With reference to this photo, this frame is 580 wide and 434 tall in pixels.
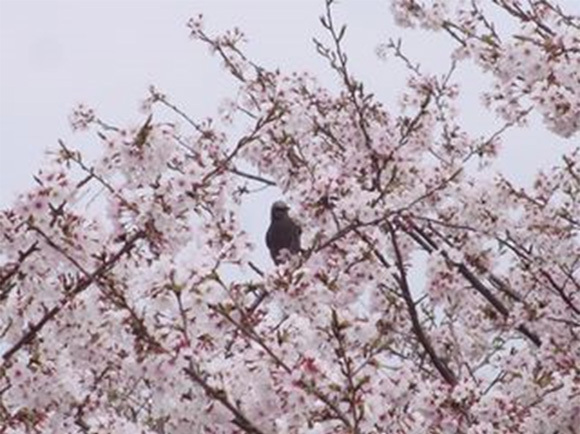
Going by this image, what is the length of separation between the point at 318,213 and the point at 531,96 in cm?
134

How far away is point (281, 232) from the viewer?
6383mm

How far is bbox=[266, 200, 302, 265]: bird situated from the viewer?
6294 mm

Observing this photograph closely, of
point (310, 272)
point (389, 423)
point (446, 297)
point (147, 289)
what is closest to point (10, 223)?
point (147, 289)

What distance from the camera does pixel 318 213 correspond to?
5305mm

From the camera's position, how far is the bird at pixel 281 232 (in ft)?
20.7

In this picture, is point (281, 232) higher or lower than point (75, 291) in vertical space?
higher

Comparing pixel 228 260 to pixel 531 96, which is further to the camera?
pixel 531 96

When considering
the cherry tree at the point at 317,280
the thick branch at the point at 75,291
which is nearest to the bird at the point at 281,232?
the cherry tree at the point at 317,280

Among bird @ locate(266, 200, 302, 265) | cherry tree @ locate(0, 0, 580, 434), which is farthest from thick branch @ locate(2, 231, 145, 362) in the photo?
bird @ locate(266, 200, 302, 265)

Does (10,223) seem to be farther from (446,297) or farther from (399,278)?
(446,297)

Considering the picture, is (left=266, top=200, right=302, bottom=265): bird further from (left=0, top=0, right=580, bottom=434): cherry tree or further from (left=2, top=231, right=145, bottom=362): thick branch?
(left=2, top=231, right=145, bottom=362): thick branch

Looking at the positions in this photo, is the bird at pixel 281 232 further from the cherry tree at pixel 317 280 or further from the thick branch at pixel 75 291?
the thick branch at pixel 75 291

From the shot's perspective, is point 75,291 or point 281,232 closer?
point 75,291

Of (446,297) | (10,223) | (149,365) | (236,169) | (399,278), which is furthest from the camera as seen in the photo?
(236,169)
